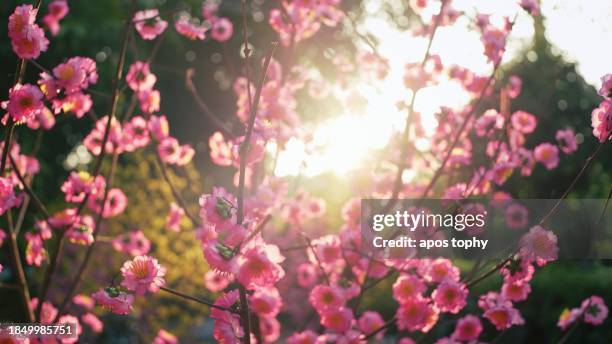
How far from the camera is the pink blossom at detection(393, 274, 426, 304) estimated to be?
2596mm

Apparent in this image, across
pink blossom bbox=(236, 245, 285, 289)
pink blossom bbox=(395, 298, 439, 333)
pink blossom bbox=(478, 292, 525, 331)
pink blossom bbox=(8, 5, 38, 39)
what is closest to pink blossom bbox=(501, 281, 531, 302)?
pink blossom bbox=(478, 292, 525, 331)

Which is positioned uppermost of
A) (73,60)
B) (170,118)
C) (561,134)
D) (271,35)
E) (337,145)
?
(561,134)

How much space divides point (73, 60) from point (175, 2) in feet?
44.0

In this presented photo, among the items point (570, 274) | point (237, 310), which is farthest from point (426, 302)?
point (570, 274)

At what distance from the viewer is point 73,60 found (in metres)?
2.29

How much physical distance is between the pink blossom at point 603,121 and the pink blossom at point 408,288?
3.10ft

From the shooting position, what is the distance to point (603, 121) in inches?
81.1

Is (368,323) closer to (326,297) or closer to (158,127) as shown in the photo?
(326,297)

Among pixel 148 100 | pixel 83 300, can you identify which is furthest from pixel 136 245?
pixel 148 100

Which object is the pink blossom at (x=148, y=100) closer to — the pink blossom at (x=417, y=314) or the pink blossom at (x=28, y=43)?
the pink blossom at (x=28, y=43)

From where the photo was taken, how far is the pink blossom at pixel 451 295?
2.43 meters

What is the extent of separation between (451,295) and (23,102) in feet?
5.70

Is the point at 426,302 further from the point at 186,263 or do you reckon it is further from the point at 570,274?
the point at 570,274

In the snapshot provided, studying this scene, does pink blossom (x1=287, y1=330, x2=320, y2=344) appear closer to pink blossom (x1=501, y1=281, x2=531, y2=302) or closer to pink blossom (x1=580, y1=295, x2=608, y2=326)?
pink blossom (x1=501, y1=281, x2=531, y2=302)
